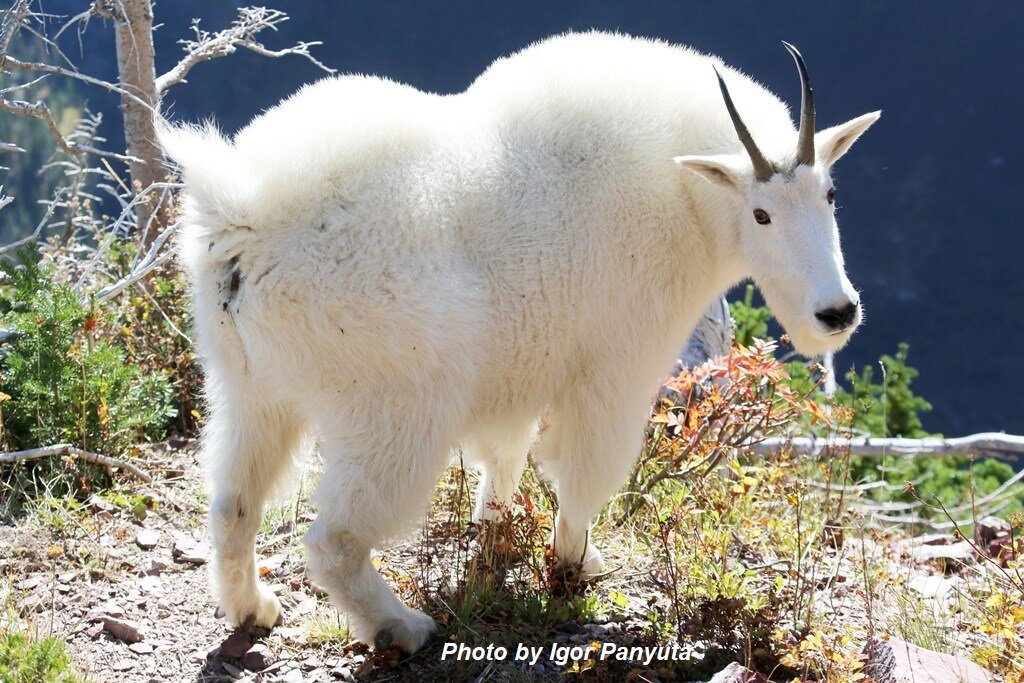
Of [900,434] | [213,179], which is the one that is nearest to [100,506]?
[213,179]

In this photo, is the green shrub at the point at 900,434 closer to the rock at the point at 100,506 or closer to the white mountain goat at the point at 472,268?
the white mountain goat at the point at 472,268

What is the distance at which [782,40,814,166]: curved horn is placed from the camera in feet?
11.5

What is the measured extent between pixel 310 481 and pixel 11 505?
1.42m

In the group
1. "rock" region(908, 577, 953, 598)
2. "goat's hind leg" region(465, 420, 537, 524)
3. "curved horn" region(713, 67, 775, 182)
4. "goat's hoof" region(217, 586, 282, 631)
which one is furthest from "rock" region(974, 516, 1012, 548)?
"goat's hoof" region(217, 586, 282, 631)

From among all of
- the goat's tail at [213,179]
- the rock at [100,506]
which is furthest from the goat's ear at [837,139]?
the rock at [100,506]

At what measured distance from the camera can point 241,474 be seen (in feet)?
12.2

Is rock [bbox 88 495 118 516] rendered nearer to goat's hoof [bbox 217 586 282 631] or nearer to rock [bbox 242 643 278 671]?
goat's hoof [bbox 217 586 282 631]

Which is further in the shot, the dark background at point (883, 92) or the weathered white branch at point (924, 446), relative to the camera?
the dark background at point (883, 92)

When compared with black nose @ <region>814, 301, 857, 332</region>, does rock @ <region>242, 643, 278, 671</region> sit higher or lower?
lower

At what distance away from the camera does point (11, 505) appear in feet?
15.1

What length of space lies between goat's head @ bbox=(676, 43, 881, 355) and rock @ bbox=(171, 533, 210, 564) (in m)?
2.81

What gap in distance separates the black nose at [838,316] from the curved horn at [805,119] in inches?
22.8

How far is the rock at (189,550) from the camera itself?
14.7 feet

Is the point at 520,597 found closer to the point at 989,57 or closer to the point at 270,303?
the point at 270,303
